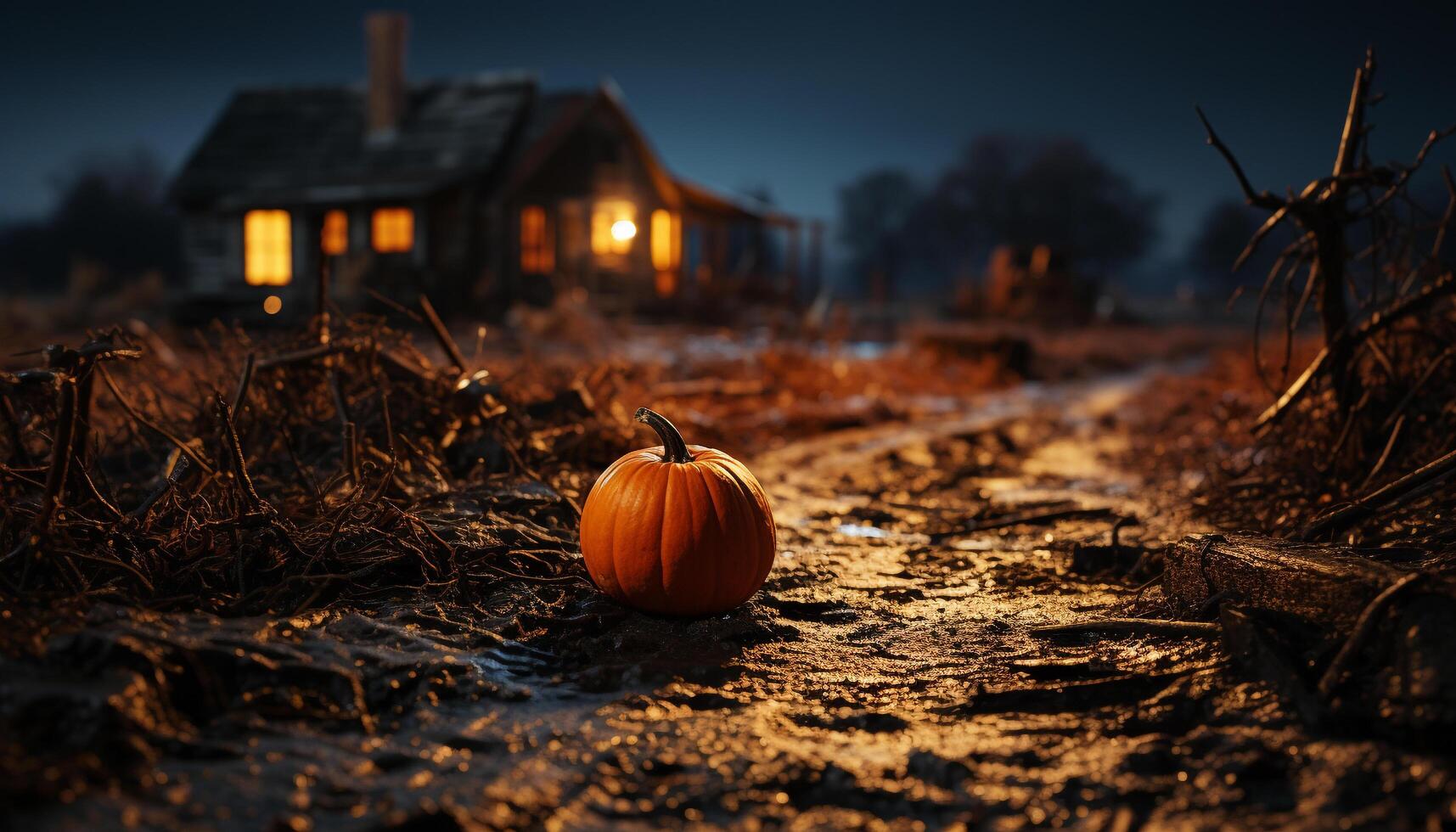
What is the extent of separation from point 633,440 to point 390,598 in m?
2.84

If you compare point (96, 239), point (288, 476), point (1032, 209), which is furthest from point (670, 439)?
point (1032, 209)

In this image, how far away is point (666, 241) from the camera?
1072 inches

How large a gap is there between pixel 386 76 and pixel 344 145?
187 centimetres

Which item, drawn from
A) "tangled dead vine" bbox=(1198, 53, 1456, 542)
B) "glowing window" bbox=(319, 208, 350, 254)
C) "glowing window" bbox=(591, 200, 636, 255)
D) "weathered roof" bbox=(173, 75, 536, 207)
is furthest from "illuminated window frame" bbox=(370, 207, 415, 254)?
"tangled dead vine" bbox=(1198, 53, 1456, 542)

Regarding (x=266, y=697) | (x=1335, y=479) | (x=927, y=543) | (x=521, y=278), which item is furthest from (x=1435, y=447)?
(x=521, y=278)

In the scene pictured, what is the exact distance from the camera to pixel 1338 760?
2.55 meters

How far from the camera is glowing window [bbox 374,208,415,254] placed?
2392cm

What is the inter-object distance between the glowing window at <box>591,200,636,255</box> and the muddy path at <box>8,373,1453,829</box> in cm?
2179

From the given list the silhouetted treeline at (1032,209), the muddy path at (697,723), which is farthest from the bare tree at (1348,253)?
the silhouetted treeline at (1032,209)

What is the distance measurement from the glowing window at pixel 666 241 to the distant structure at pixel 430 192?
762mm

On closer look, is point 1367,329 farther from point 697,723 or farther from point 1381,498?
point 697,723

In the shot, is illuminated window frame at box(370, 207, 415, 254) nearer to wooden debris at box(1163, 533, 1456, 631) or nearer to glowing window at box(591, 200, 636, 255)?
glowing window at box(591, 200, 636, 255)

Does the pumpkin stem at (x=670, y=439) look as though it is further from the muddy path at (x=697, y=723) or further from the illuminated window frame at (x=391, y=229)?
the illuminated window frame at (x=391, y=229)

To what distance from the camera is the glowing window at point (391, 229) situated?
23.9m
